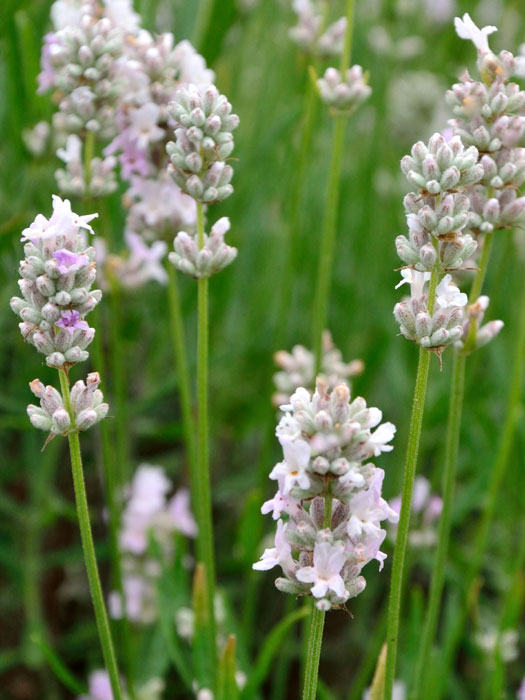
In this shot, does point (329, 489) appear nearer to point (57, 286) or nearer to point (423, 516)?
point (57, 286)

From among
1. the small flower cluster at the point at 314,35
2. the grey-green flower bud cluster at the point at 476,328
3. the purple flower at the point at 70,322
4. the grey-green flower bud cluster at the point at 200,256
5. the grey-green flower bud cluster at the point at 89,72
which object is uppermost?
the small flower cluster at the point at 314,35

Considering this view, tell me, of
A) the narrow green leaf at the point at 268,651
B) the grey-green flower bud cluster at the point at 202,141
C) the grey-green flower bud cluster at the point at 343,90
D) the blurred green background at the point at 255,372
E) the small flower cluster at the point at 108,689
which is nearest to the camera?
the grey-green flower bud cluster at the point at 202,141

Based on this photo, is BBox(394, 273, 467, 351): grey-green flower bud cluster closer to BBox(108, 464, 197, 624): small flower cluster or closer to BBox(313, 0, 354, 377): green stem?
BBox(313, 0, 354, 377): green stem

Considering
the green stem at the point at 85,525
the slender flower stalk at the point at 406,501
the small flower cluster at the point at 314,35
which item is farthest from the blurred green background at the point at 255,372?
the green stem at the point at 85,525

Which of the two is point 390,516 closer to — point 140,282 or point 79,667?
point 140,282

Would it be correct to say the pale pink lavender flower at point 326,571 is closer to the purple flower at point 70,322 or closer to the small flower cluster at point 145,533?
the purple flower at point 70,322

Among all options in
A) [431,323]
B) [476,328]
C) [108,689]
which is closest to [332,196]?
[476,328]

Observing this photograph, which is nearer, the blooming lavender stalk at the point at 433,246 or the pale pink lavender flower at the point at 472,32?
the blooming lavender stalk at the point at 433,246
